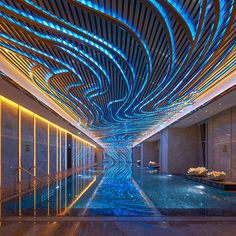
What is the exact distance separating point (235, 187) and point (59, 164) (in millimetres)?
14522

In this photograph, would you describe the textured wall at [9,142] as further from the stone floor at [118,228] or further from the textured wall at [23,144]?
the stone floor at [118,228]

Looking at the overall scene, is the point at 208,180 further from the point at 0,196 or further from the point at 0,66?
the point at 0,66

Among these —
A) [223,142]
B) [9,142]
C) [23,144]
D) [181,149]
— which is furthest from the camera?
[181,149]

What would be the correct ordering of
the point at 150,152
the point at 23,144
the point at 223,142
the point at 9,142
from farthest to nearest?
the point at 150,152 → the point at 223,142 → the point at 23,144 → the point at 9,142

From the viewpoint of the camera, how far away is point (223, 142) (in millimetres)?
14695

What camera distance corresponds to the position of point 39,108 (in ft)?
42.0

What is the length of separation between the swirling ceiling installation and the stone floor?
3632 mm

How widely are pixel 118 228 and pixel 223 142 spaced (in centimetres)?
1141

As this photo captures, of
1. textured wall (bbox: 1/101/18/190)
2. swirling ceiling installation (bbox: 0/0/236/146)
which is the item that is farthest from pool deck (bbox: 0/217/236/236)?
textured wall (bbox: 1/101/18/190)

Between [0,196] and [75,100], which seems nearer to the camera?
[0,196]

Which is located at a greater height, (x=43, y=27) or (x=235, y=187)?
(x=43, y=27)

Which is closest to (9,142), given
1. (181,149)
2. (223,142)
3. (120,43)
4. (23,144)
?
(23,144)

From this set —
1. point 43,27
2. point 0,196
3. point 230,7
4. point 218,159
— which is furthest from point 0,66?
point 218,159

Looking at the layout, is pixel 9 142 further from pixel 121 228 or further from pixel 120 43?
pixel 121 228
